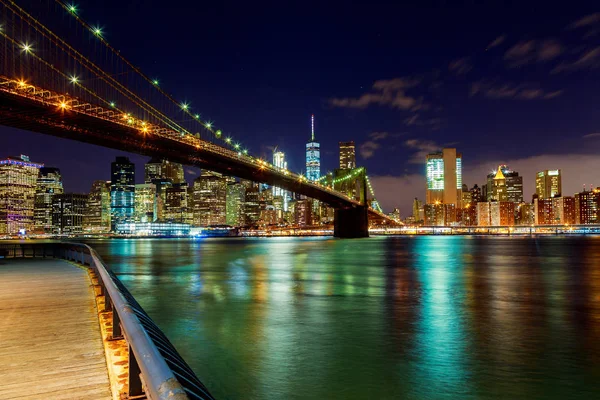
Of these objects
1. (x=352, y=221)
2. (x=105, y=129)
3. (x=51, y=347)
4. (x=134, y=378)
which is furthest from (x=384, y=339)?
(x=352, y=221)

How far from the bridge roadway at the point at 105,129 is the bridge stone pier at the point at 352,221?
1340 inches

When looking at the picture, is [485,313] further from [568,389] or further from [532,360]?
[568,389]

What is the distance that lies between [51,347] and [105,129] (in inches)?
1507

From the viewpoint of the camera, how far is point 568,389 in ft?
24.6

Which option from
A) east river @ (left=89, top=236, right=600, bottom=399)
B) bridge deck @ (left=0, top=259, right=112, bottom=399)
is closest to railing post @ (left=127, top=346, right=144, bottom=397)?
bridge deck @ (left=0, top=259, right=112, bottom=399)

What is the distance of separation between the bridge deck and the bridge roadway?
25128 mm

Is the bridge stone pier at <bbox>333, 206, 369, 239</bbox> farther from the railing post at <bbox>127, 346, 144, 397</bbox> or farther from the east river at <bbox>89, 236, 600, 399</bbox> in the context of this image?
the railing post at <bbox>127, 346, 144, 397</bbox>

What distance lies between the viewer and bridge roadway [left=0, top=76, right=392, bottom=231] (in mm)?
32094

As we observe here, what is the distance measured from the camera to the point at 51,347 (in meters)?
5.88

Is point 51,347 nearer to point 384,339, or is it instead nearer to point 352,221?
point 384,339

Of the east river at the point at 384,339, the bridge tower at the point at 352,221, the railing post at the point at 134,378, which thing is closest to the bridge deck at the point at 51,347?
the railing post at the point at 134,378

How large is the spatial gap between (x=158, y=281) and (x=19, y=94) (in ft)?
52.5

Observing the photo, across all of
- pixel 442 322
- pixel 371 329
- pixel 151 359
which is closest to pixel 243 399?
pixel 151 359

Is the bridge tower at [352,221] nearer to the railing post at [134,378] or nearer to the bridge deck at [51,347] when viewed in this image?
the bridge deck at [51,347]
